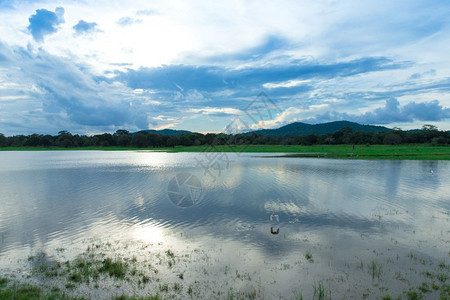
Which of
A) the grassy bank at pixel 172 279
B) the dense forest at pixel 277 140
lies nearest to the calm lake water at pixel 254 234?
the grassy bank at pixel 172 279

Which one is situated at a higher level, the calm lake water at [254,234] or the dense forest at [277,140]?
the dense forest at [277,140]

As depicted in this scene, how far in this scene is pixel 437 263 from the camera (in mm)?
10492

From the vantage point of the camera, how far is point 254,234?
46.7ft

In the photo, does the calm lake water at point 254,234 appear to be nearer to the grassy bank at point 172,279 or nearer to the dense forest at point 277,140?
the grassy bank at point 172,279

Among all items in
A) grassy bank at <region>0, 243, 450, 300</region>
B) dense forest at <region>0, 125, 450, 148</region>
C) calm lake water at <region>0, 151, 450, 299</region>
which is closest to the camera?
grassy bank at <region>0, 243, 450, 300</region>

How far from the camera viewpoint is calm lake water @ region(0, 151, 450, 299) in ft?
30.7

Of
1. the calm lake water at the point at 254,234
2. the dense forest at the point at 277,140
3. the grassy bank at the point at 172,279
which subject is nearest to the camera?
the grassy bank at the point at 172,279

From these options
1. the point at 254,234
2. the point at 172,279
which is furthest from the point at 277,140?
the point at 172,279

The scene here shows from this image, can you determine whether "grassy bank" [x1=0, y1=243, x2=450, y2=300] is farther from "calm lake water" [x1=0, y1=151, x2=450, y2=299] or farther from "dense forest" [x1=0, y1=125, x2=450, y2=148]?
"dense forest" [x1=0, y1=125, x2=450, y2=148]

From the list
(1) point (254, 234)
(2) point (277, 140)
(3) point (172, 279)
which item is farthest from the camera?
(2) point (277, 140)

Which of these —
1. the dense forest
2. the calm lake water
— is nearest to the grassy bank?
the calm lake water

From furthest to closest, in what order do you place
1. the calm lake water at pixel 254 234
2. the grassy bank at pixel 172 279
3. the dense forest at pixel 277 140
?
the dense forest at pixel 277 140
the calm lake water at pixel 254 234
the grassy bank at pixel 172 279

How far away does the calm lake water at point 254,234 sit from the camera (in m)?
9.34

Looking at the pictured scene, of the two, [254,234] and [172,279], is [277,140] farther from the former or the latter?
[172,279]
